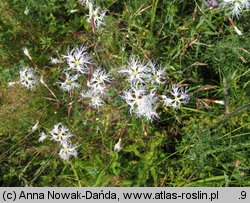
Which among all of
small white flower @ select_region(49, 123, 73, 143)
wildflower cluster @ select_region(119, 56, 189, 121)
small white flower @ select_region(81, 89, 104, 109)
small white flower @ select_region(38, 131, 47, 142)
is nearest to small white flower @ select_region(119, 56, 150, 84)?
wildflower cluster @ select_region(119, 56, 189, 121)

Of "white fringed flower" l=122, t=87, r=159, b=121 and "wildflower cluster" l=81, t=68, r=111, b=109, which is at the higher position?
"wildflower cluster" l=81, t=68, r=111, b=109

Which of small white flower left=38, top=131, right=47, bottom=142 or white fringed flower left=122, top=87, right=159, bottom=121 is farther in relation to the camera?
small white flower left=38, top=131, right=47, bottom=142

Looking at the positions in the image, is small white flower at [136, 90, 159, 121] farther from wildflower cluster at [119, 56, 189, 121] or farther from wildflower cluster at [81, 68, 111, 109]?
wildflower cluster at [81, 68, 111, 109]

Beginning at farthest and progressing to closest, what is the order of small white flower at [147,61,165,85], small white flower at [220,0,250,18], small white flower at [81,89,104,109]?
small white flower at [81,89,104,109], small white flower at [147,61,165,85], small white flower at [220,0,250,18]

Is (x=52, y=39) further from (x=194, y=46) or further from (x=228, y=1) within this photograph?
(x=228, y=1)

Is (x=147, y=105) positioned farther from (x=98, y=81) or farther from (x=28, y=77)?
(x=28, y=77)

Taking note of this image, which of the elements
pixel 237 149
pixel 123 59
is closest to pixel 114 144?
pixel 123 59

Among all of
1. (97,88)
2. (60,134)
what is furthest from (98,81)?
(60,134)
